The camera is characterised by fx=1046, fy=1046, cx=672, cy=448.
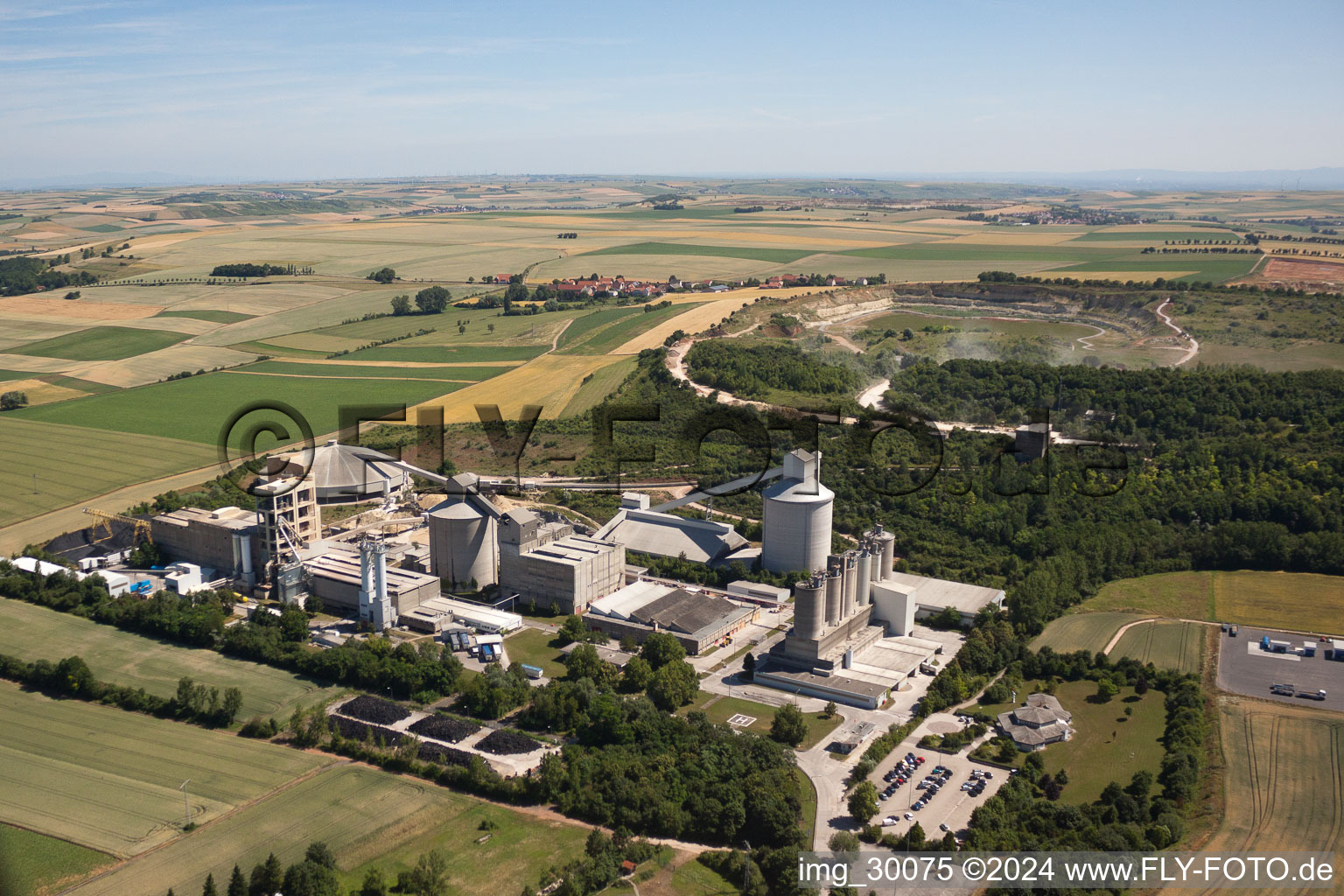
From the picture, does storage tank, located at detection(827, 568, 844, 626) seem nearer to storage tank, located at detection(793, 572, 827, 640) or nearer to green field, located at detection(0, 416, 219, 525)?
storage tank, located at detection(793, 572, 827, 640)

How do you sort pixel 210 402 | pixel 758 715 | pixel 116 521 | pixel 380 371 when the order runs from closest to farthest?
pixel 758 715 < pixel 116 521 < pixel 210 402 < pixel 380 371

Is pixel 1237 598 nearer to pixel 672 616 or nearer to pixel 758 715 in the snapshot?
pixel 758 715

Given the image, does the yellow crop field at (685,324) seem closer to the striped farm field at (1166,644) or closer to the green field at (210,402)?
the green field at (210,402)

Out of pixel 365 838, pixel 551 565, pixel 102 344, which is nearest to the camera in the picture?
pixel 365 838

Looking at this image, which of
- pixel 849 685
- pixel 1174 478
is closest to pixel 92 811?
pixel 849 685

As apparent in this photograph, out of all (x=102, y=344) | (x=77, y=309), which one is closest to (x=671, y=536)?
(x=102, y=344)
